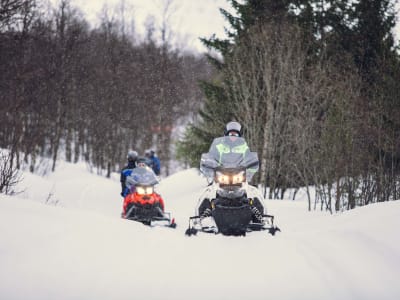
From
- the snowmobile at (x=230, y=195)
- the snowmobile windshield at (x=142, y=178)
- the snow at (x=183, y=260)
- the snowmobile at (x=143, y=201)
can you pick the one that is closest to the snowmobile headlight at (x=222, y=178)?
the snowmobile at (x=230, y=195)

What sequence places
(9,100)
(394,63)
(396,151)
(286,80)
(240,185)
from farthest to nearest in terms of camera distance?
(9,100) → (286,80) → (394,63) → (396,151) → (240,185)

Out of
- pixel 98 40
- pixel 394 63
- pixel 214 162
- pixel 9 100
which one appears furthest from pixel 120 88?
pixel 214 162

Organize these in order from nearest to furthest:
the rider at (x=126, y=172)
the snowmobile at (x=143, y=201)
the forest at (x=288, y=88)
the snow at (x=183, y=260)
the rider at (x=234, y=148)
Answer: the snow at (x=183, y=260) → the rider at (x=234, y=148) → the snowmobile at (x=143, y=201) → the rider at (x=126, y=172) → the forest at (x=288, y=88)

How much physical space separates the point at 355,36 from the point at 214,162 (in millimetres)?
15579

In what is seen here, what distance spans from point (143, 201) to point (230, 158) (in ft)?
10.7

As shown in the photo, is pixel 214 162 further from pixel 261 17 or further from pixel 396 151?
pixel 261 17

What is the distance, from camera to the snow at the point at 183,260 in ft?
13.4

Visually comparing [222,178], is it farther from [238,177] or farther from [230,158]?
[230,158]

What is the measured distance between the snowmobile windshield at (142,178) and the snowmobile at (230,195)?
247 centimetres

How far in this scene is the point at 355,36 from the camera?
19.5 meters

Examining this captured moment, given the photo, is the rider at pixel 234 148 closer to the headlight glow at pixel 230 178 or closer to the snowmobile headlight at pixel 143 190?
the headlight glow at pixel 230 178

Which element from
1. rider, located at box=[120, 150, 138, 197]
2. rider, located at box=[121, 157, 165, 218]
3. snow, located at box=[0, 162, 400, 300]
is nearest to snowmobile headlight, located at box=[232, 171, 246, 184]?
snow, located at box=[0, 162, 400, 300]

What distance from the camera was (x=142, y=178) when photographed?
9398 millimetres

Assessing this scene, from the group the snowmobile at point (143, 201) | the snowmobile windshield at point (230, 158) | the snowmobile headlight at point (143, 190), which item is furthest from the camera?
the snowmobile headlight at point (143, 190)
